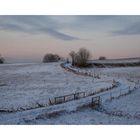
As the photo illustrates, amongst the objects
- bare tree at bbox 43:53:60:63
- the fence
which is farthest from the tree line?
the fence

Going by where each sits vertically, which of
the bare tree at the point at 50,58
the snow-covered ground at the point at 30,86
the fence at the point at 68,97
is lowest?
the fence at the point at 68,97

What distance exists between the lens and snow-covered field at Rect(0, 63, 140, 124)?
290 inches

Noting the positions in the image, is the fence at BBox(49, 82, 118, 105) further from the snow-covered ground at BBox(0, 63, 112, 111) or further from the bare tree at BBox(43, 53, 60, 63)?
the bare tree at BBox(43, 53, 60, 63)

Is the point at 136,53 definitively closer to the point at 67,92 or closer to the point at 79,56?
the point at 79,56

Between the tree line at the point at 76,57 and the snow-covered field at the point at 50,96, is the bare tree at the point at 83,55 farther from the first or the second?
the snow-covered field at the point at 50,96

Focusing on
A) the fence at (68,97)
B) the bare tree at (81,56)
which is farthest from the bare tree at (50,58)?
the fence at (68,97)

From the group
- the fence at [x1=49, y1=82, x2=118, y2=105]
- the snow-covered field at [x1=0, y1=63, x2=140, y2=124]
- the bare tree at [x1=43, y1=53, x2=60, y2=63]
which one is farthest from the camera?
the fence at [x1=49, y1=82, x2=118, y2=105]

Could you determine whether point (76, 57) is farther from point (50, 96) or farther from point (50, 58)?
point (50, 96)

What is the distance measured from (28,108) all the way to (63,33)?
1.99 meters

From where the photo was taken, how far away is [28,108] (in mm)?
7770

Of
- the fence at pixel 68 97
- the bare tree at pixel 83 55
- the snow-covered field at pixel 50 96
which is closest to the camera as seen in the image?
the snow-covered field at pixel 50 96

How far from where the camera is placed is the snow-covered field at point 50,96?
7367mm

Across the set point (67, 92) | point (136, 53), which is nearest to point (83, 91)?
point (67, 92)

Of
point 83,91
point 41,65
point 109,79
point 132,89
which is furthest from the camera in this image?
point 109,79
